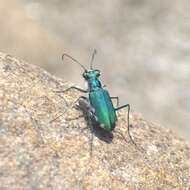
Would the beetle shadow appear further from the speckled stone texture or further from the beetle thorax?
the beetle thorax

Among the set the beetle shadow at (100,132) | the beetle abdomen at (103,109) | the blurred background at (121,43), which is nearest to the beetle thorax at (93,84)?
the beetle abdomen at (103,109)

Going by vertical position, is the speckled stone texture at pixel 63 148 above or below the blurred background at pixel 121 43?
below

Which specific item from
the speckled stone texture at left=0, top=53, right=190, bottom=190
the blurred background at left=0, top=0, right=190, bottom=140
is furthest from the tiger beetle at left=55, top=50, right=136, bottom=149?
the blurred background at left=0, top=0, right=190, bottom=140

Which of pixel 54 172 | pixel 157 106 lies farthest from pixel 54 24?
pixel 54 172

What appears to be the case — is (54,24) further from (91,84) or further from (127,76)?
(91,84)

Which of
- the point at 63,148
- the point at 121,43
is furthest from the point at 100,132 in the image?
the point at 121,43

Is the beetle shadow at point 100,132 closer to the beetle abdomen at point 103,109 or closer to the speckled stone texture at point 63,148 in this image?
the speckled stone texture at point 63,148

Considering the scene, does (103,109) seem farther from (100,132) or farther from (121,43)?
(121,43)
